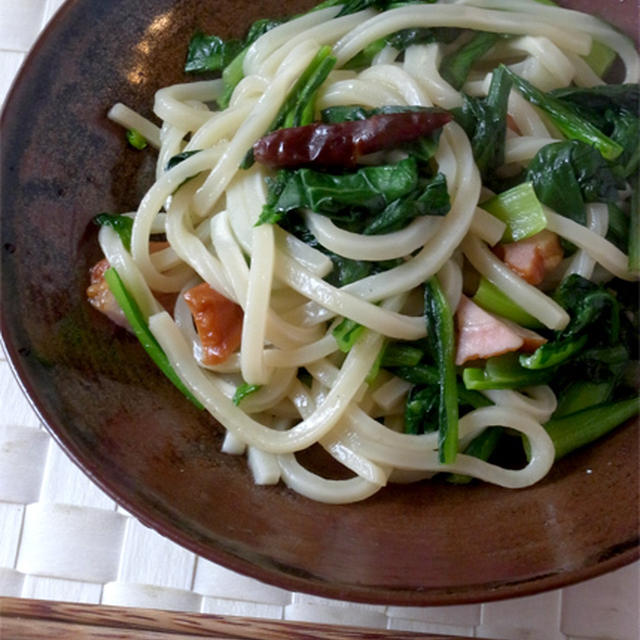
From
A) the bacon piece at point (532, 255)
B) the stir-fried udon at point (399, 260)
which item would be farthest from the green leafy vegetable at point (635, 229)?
the bacon piece at point (532, 255)

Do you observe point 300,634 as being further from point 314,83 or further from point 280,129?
point 314,83

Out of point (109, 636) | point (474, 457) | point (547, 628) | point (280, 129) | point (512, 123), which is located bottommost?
point (109, 636)

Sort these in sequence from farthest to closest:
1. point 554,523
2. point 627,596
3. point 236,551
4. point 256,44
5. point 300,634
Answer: point 256,44
point 627,596
point 300,634
point 554,523
point 236,551

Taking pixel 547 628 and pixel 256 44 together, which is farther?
pixel 256 44

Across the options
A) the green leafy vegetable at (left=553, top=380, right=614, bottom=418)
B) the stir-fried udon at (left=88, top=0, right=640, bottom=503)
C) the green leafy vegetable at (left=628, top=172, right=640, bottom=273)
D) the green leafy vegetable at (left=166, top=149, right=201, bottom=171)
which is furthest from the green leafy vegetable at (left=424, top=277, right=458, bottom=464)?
the green leafy vegetable at (left=166, top=149, right=201, bottom=171)

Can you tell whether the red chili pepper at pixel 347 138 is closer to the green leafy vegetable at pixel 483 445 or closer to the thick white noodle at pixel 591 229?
the thick white noodle at pixel 591 229

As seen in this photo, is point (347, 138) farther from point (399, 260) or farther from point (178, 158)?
point (178, 158)

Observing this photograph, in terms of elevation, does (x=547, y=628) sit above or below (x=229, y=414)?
below

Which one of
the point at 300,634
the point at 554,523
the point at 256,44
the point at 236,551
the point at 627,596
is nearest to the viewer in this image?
the point at 236,551

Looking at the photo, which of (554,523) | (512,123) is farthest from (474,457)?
(512,123)
